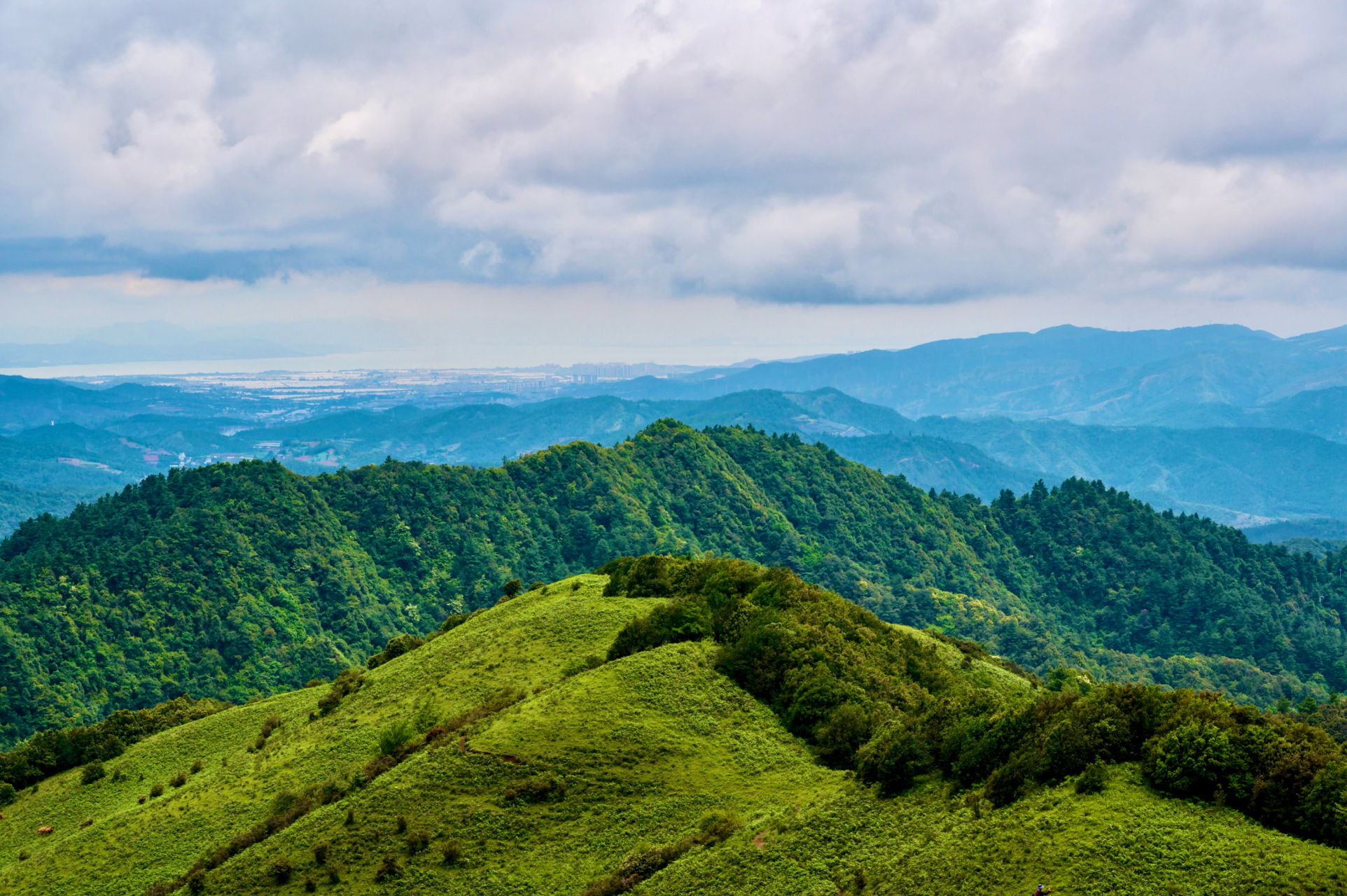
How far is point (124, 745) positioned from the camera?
78.1m

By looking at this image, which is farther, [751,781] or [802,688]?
[802,688]

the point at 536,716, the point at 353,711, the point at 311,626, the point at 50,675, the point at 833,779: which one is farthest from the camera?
the point at 311,626

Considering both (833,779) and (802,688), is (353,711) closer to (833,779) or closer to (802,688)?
(802,688)

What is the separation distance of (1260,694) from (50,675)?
609 feet

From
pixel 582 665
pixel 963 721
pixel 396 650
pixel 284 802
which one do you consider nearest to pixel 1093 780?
pixel 963 721

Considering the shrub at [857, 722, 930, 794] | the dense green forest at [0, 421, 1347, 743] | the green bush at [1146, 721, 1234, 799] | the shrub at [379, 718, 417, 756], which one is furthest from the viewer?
the dense green forest at [0, 421, 1347, 743]

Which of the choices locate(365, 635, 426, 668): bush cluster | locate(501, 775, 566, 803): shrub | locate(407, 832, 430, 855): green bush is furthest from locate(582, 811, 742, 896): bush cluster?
locate(365, 635, 426, 668): bush cluster

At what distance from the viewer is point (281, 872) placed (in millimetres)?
45625

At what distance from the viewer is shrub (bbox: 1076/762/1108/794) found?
36.0m

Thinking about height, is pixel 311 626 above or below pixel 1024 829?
below

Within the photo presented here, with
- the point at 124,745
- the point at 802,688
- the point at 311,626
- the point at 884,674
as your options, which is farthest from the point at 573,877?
the point at 311,626

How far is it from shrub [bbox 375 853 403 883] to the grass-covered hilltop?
0.55 ft

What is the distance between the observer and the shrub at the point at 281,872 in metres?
45.6

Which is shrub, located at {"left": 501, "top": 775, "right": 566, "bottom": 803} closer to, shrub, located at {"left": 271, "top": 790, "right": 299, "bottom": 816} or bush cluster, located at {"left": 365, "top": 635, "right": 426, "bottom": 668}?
shrub, located at {"left": 271, "top": 790, "right": 299, "bottom": 816}
